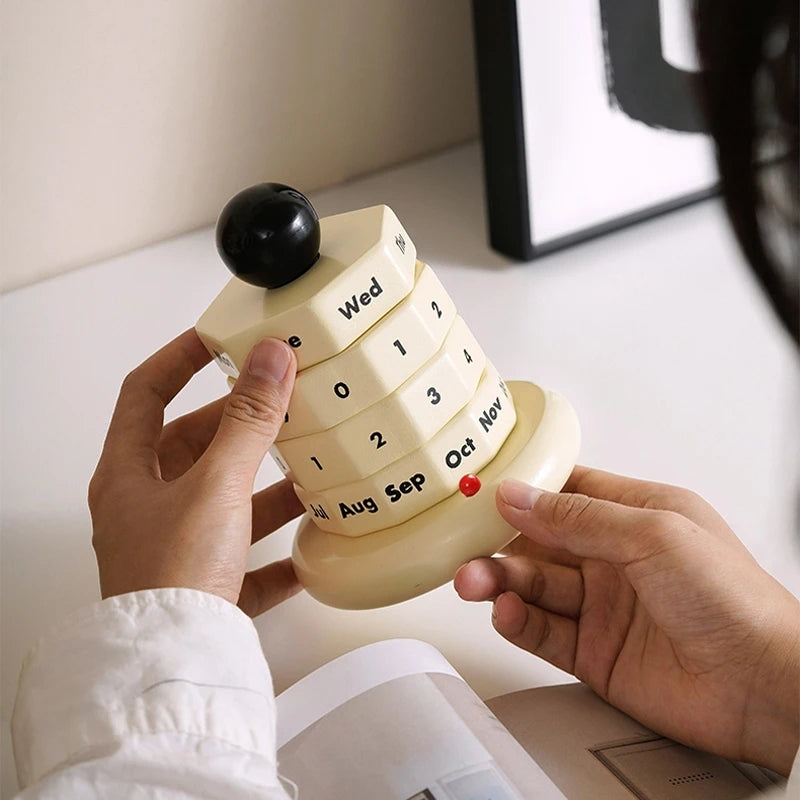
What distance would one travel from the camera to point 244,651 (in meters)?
0.50

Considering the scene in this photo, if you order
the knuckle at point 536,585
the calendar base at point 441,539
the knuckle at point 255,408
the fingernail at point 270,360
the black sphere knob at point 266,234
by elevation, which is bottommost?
the knuckle at point 536,585

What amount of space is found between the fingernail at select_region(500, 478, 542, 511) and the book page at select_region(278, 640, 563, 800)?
10cm

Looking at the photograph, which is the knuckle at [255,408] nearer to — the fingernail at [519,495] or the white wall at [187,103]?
the fingernail at [519,495]

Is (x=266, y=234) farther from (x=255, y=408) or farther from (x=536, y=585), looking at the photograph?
(x=536, y=585)

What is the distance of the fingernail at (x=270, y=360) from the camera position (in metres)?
0.52

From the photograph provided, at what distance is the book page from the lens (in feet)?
1.68

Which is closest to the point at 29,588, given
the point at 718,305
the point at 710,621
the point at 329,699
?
the point at 329,699

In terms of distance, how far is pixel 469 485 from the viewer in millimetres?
Answer: 579

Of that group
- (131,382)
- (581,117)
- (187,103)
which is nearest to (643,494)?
(131,382)

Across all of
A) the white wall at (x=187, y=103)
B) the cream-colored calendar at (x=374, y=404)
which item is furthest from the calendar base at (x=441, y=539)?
the white wall at (x=187, y=103)

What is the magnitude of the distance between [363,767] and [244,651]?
8 cm

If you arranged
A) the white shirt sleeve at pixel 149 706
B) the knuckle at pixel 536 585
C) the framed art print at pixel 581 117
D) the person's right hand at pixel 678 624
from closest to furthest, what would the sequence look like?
1. the white shirt sleeve at pixel 149 706
2. the person's right hand at pixel 678 624
3. the knuckle at pixel 536 585
4. the framed art print at pixel 581 117

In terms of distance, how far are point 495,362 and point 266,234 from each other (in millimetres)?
374

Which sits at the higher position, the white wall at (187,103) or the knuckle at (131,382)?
the white wall at (187,103)
